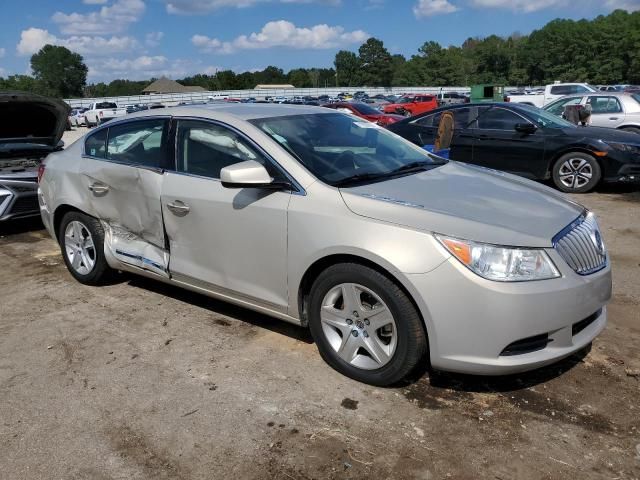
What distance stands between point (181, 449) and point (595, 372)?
Answer: 2.40m

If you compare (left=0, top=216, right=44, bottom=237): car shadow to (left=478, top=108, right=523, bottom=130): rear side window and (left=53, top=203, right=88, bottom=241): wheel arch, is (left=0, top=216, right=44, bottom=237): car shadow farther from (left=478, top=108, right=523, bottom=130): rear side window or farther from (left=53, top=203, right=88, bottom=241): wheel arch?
(left=478, top=108, right=523, bottom=130): rear side window

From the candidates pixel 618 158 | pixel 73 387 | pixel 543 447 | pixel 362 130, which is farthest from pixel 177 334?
pixel 618 158

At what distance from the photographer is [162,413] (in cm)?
297

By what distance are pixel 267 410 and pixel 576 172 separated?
7.19m

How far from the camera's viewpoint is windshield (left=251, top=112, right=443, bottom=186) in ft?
11.4

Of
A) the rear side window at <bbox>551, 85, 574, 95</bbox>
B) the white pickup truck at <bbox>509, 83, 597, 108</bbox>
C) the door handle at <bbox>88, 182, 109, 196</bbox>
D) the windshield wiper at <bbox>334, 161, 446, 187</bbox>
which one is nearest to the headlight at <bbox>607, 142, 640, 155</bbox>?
the windshield wiper at <bbox>334, 161, 446, 187</bbox>

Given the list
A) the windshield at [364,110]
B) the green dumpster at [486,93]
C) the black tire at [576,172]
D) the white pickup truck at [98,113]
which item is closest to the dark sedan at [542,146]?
the black tire at [576,172]

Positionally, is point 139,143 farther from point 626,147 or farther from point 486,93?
point 486,93

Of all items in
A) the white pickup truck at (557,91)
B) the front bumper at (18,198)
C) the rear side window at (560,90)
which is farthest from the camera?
the rear side window at (560,90)

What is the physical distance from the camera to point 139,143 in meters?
4.27

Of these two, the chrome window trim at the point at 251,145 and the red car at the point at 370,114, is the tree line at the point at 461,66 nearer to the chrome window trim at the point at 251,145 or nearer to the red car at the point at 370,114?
the red car at the point at 370,114

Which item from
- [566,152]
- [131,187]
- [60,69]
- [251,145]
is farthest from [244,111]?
[60,69]

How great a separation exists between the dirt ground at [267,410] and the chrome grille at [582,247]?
70cm

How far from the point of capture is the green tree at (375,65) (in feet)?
463
